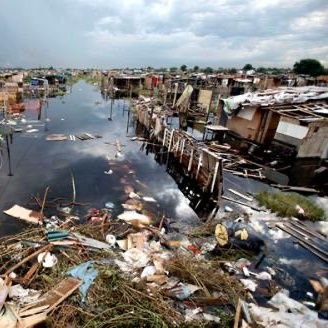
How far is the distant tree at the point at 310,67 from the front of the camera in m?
72.1

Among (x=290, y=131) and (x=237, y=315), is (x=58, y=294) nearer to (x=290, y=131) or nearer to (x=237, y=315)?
(x=237, y=315)

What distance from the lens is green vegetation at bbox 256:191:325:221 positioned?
1095 cm

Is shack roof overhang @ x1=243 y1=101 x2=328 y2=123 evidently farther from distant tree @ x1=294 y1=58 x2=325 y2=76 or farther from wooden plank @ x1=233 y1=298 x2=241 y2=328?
distant tree @ x1=294 y1=58 x2=325 y2=76

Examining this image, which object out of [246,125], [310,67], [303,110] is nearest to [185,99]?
[246,125]

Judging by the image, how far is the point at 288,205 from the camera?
1127 centimetres

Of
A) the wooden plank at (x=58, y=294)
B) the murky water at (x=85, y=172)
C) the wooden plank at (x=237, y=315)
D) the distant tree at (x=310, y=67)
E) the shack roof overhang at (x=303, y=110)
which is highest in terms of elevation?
the distant tree at (x=310, y=67)

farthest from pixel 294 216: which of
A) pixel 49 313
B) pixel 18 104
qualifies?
pixel 18 104

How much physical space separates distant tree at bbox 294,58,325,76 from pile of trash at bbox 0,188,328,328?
76627 millimetres

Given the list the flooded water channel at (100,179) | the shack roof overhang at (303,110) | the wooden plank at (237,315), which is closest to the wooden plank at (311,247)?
the flooded water channel at (100,179)

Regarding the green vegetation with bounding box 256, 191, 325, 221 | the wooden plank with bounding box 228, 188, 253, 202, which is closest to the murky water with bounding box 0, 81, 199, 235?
the wooden plank with bounding box 228, 188, 253, 202

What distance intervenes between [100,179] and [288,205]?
8.10 m

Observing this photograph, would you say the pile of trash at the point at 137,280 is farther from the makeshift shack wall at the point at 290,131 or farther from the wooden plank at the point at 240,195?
the makeshift shack wall at the point at 290,131

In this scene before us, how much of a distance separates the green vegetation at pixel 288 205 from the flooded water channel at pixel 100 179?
1398 millimetres

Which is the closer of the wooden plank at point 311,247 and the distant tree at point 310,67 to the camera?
the wooden plank at point 311,247
